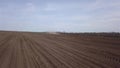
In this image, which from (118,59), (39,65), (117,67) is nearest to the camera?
(117,67)

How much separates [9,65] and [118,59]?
636 cm

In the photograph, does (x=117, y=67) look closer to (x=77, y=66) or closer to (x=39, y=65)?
(x=77, y=66)

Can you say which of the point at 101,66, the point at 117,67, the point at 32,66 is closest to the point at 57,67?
the point at 32,66

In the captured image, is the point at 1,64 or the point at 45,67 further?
the point at 1,64

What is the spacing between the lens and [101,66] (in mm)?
11336

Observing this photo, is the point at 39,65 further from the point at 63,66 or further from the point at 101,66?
the point at 101,66

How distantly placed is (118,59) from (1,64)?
682cm

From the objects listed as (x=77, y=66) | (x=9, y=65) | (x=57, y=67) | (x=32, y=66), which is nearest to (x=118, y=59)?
(x=77, y=66)

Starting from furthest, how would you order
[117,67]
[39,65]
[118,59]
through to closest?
[118,59]
[39,65]
[117,67]

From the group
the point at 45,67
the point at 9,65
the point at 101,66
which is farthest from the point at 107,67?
the point at 9,65

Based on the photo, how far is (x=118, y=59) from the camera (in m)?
13.2

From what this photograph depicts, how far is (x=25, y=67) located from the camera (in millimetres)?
11242

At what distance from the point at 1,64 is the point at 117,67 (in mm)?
6254

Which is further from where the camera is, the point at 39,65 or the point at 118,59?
the point at 118,59
